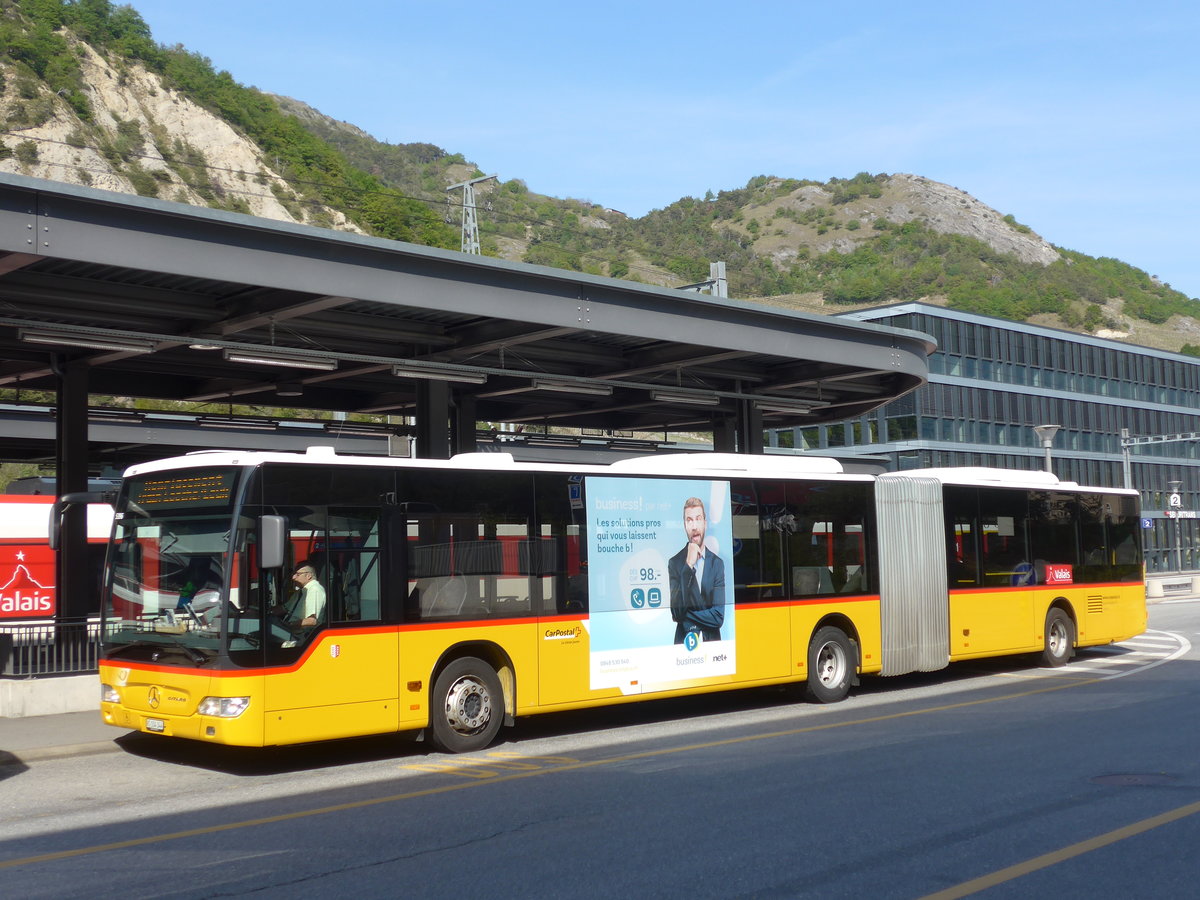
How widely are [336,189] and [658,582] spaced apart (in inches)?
4281

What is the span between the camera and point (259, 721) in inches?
426

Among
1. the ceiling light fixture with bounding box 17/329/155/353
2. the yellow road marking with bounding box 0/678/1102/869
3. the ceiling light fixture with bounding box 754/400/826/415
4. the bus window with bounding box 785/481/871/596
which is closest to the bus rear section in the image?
the bus window with bounding box 785/481/871/596

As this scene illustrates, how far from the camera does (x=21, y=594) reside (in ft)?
111

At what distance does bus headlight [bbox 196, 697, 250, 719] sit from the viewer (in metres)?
10.8

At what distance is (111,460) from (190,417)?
731 cm

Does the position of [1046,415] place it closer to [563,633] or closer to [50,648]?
[563,633]

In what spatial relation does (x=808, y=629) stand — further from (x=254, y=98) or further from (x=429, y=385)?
(x=254, y=98)

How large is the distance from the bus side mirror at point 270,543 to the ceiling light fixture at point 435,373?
8.30 metres

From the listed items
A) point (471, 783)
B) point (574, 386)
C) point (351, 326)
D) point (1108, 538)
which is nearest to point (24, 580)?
point (351, 326)

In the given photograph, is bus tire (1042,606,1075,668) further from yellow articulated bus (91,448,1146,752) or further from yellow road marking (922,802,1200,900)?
yellow road marking (922,802,1200,900)

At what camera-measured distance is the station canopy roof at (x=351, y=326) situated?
562 inches

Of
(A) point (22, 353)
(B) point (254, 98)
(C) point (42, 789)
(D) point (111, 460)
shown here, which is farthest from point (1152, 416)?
(B) point (254, 98)

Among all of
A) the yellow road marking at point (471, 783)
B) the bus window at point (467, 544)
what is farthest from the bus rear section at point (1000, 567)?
the bus window at point (467, 544)

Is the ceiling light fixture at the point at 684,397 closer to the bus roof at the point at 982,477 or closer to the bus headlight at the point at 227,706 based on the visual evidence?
the bus roof at the point at 982,477
